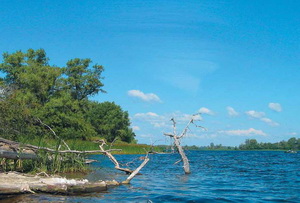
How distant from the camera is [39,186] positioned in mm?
10008

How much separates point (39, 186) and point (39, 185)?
3 cm

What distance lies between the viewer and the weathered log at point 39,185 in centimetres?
942

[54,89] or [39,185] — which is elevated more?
[54,89]

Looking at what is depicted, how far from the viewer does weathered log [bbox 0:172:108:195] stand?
9.42 meters

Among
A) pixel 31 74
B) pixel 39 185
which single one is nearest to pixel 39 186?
pixel 39 185

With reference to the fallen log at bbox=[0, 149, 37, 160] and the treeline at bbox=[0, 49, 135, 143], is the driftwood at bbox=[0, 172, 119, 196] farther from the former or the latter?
the treeline at bbox=[0, 49, 135, 143]

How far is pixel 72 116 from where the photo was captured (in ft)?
164

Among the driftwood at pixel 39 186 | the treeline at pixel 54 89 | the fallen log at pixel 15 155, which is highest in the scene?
the treeline at pixel 54 89

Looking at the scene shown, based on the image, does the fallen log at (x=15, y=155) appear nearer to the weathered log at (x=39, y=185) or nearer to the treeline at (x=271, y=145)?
the weathered log at (x=39, y=185)

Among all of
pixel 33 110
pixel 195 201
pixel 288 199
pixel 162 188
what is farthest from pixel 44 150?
pixel 33 110

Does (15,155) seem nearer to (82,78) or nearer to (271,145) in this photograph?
(82,78)

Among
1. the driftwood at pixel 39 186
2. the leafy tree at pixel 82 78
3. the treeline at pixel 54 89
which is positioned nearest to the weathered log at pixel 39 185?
the driftwood at pixel 39 186

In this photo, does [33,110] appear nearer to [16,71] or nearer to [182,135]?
[16,71]

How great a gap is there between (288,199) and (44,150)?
999 centimetres
